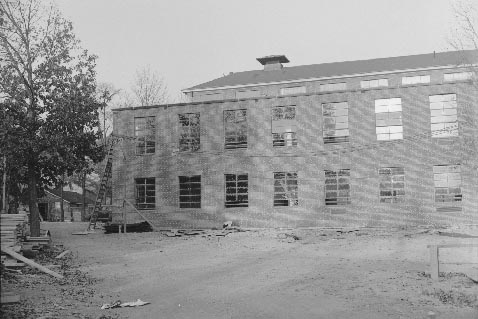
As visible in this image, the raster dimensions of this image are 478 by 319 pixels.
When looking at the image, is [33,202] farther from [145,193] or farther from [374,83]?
[374,83]

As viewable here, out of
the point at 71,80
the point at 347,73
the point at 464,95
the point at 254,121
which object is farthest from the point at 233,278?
the point at 347,73

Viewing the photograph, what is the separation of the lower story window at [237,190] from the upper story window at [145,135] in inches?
208

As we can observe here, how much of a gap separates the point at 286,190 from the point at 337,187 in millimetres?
2898

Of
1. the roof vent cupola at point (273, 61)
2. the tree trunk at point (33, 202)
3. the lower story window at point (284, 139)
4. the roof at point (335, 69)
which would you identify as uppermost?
the roof vent cupola at point (273, 61)

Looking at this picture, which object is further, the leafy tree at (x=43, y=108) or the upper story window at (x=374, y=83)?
the upper story window at (x=374, y=83)

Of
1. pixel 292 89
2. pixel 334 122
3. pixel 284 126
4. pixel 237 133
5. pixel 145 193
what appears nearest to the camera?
pixel 334 122

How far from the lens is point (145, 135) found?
31125 millimetres

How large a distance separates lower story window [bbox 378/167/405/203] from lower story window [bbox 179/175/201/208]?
1056cm

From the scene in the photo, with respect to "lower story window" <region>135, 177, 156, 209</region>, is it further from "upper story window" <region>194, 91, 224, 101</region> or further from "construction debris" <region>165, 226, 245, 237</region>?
"upper story window" <region>194, 91, 224, 101</region>

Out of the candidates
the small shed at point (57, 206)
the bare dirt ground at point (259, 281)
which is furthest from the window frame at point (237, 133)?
the small shed at point (57, 206)

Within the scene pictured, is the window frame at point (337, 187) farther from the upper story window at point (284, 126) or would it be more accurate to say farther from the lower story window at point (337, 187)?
the upper story window at point (284, 126)

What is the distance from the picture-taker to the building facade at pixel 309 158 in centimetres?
2689

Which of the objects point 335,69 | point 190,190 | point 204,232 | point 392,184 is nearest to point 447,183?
point 392,184

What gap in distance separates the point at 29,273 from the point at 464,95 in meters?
23.2
